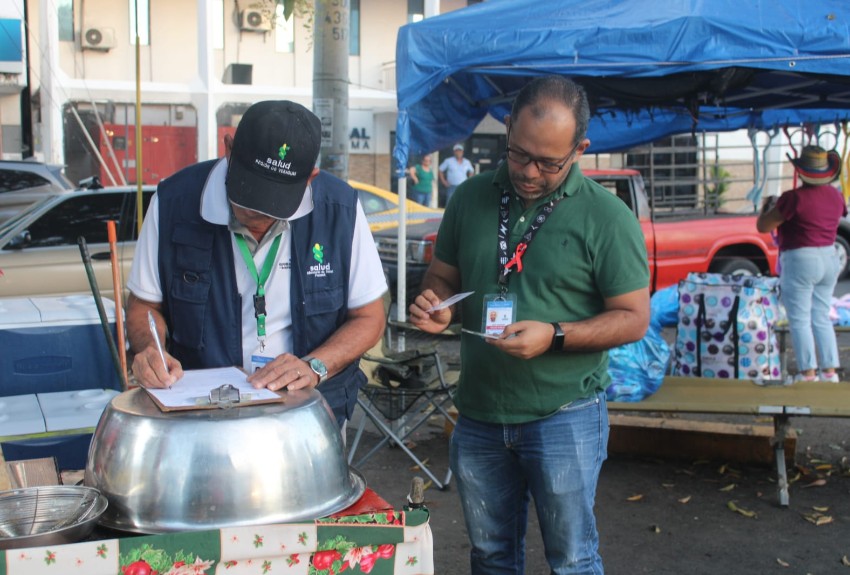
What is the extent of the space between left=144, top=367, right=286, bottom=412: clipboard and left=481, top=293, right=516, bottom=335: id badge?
0.75m

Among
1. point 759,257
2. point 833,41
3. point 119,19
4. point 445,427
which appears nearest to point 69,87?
point 119,19

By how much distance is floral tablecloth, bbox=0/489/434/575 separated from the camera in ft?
5.53

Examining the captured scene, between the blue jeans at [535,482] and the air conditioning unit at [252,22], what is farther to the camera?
the air conditioning unit at [252,22]

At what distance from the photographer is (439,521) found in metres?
4.96

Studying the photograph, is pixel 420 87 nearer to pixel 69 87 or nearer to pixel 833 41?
pixel 833 41

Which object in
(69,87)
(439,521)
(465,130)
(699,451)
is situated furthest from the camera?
(69,87)

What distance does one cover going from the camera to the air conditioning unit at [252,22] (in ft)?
82.2

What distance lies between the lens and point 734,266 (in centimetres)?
1119

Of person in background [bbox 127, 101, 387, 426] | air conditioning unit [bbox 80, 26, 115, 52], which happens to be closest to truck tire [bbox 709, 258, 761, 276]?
person in background [bbox 127, 101, 387, 426]

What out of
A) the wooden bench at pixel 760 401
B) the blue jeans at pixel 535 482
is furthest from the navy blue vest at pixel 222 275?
the wooden bench at pixel 760 401

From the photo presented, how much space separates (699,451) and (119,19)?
22.3 metres

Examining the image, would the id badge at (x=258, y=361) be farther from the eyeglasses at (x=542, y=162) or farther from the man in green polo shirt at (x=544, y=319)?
the eyeglasses at (x=542, y=162)

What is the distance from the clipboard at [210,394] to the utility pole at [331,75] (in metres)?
5.02

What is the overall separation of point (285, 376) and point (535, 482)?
0.98 metres
